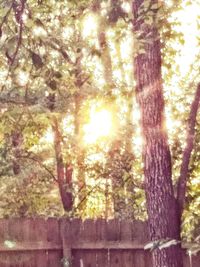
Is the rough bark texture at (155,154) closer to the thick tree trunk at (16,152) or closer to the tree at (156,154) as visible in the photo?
the tree at (156,154)

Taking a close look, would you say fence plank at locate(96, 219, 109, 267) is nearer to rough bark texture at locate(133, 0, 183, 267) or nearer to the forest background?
the forest background

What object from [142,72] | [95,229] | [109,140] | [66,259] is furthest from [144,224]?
[142,72]

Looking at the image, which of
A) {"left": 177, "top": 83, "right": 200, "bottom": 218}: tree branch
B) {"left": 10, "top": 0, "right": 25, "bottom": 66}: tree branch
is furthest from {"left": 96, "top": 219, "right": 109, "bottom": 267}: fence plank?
{"left": 10, "top": 0, "right": 25, "bottom": 66}: tree branch

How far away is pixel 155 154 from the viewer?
4215 millimetres

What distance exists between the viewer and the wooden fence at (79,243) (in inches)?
262

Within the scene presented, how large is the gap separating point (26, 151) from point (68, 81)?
2040mm

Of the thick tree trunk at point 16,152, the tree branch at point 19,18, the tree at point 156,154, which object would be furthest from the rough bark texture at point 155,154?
the thick tree trunk at point 16,152

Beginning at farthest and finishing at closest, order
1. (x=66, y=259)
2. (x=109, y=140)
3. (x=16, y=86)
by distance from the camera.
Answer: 1. (x=109, y=140)
2. (x=66, y=259)
3. (x=16, y=86)

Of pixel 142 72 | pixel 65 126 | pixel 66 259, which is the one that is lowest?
pixel 66 259

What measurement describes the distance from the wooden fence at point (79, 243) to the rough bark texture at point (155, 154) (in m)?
2.66

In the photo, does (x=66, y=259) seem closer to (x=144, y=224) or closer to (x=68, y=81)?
(x=144, y=224)

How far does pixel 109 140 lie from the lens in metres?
8.05

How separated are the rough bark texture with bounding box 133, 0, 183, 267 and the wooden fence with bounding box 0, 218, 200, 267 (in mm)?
2657

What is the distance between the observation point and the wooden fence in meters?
6.64
